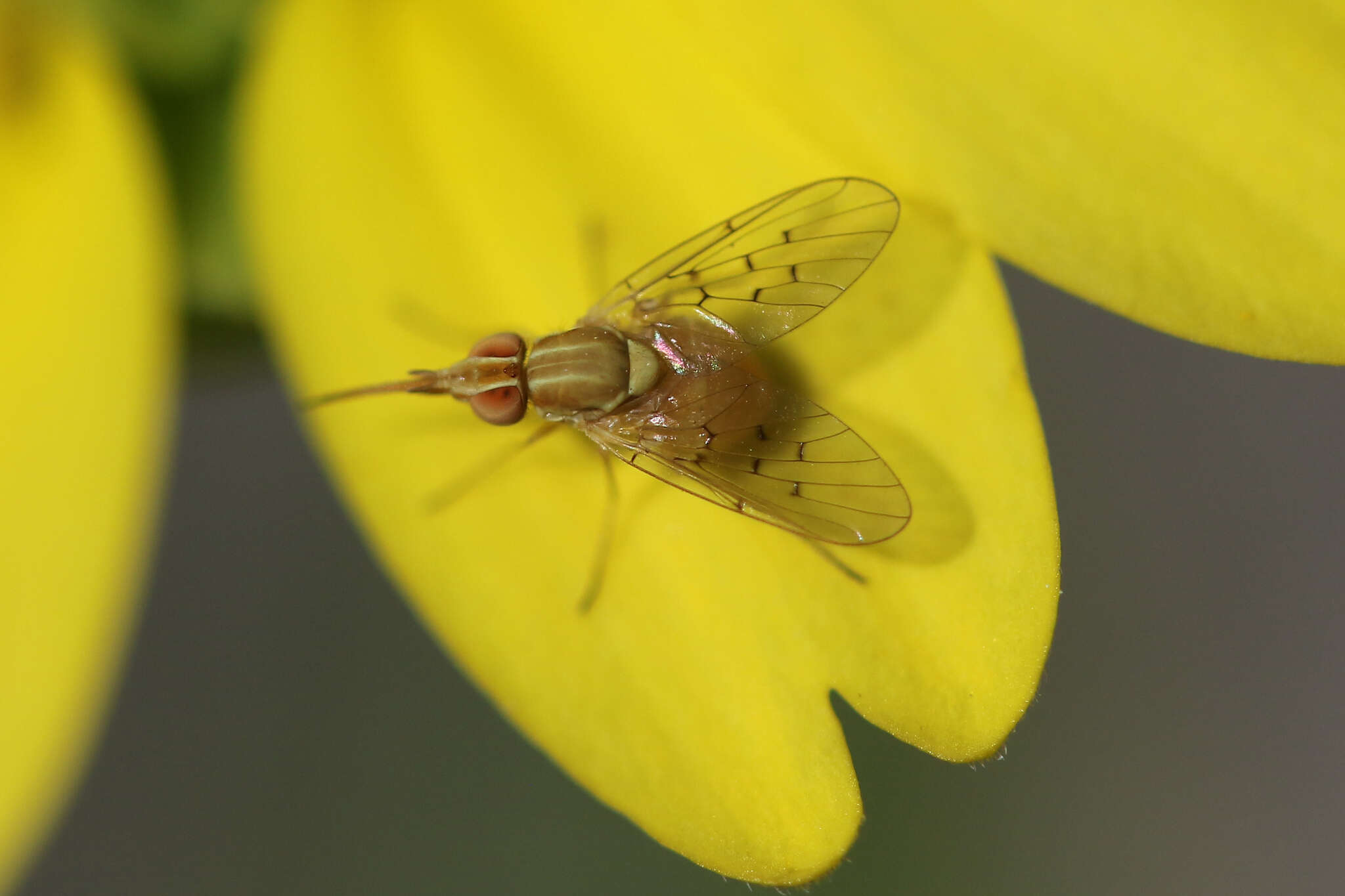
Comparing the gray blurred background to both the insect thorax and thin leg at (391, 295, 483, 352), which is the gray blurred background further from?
thin leg at (391, 295, 483, 352)

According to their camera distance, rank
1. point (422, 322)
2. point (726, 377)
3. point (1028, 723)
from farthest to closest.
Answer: point (1028, 723) < point (726, 377) < point (422, 322)

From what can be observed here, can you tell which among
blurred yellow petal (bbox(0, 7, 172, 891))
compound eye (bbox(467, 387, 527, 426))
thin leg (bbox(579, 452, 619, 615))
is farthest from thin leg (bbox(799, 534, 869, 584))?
blurred yellow petal (bbox(0, 7, 172, 891))

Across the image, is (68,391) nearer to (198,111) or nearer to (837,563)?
(198,111)

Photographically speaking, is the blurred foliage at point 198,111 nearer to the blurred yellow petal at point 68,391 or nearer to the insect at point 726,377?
the blurred yellow petal at point 68,391

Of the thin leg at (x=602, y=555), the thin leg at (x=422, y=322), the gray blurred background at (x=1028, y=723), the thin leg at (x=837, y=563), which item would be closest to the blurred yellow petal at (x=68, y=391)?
the thin leg at (x=422, y=322)

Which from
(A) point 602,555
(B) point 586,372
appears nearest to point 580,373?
(B) point 586,372

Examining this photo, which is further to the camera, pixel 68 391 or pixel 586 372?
pixel 586 372

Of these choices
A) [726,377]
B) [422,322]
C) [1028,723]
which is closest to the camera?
[422,322]
